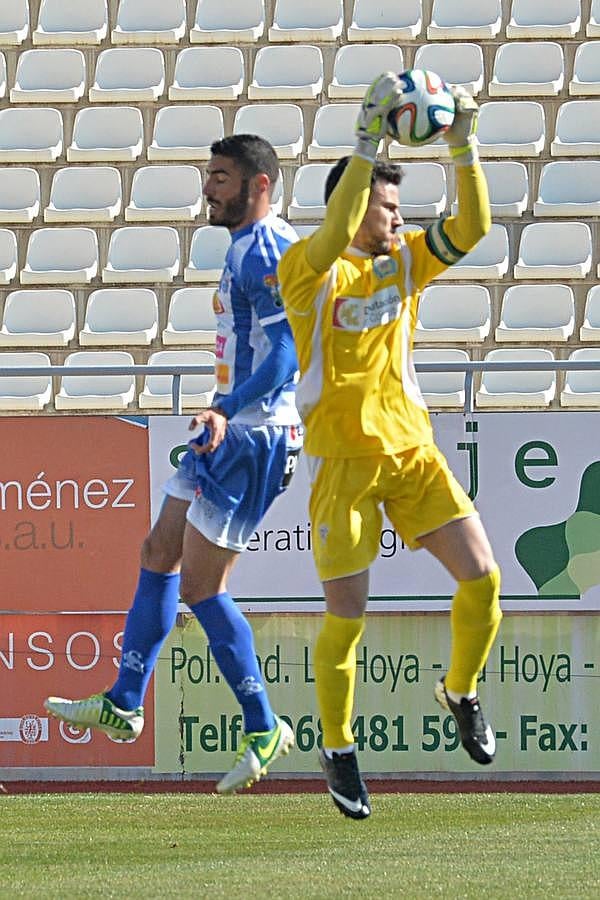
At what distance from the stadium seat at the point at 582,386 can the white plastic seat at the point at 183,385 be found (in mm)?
2445

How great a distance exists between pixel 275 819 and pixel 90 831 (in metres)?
0.99

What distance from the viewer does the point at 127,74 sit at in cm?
1349

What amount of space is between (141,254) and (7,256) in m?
1.10

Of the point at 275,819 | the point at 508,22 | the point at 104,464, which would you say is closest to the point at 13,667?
the point at 104,464

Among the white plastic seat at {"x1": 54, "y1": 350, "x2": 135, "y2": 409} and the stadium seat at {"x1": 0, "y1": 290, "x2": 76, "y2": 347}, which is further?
the stadium seat at {"x1": 0, "y1": 290, "x2": 76, "y2": 347}

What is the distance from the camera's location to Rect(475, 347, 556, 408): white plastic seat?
11.2 meters

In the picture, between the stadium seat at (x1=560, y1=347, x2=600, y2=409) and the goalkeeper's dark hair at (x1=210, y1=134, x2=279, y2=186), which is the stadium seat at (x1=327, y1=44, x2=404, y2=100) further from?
the goalkeeper's dark hair at (x1=210, y1=134, x2=279, y2=186)

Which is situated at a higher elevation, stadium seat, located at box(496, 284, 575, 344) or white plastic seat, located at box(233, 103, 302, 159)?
white plastic seat, located at box(233, 103, 302, 159)

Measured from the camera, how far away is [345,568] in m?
4.86

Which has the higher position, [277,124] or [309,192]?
[277,124]

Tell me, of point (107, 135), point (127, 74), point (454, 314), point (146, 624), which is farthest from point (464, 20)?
point (146, 624)

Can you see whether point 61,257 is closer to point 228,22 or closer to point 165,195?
point 165,195

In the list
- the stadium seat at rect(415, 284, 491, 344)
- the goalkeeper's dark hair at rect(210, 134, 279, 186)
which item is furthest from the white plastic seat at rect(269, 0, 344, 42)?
the goalkeeper's dark hair at rect(210, 134, 279, 186)

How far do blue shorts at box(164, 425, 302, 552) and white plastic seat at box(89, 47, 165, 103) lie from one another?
8577mm
